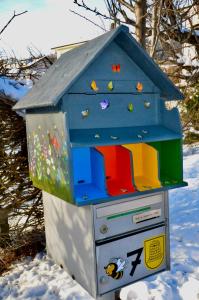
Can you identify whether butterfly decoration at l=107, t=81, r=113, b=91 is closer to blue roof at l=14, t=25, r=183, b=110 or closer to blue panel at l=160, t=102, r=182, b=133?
blue roof at l=14, t=25, r=183, b=110

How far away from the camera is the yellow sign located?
2.16 meters

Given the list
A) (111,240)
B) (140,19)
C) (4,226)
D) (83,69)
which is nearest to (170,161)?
(111,240)

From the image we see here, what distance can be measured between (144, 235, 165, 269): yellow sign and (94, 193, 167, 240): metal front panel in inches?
5.2

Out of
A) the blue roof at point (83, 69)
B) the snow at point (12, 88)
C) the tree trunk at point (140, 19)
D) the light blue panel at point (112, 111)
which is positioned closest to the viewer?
the blue roof at point (83, 69)

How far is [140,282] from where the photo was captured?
2551mm

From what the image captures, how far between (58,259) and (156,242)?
30.5 inches

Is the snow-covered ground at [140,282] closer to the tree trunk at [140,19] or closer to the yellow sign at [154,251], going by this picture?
the yellow sign at [154,251]

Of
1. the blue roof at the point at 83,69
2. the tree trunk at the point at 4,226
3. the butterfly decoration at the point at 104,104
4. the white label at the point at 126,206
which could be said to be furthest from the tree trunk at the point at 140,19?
the tree trunk at the point at 4,226

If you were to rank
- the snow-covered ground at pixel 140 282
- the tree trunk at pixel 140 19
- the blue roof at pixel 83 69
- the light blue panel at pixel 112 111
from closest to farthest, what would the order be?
the blue roof at pixel 83 69, the light blue panel at pixel 112 111, the snow-covered ground at pixel 140 282, the tree trunk at pixel 140 19

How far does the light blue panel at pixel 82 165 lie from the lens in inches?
80.7

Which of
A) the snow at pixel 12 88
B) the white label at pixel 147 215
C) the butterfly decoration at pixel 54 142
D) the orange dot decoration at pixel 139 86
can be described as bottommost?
the white label at pixel 147 215

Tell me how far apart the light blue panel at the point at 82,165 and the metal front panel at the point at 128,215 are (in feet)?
0.81

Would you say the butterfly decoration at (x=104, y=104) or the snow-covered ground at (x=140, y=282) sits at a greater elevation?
the butterfly decoration at (x=104, y=104)

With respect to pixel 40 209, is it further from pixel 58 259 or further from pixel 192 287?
pixel 192 287
